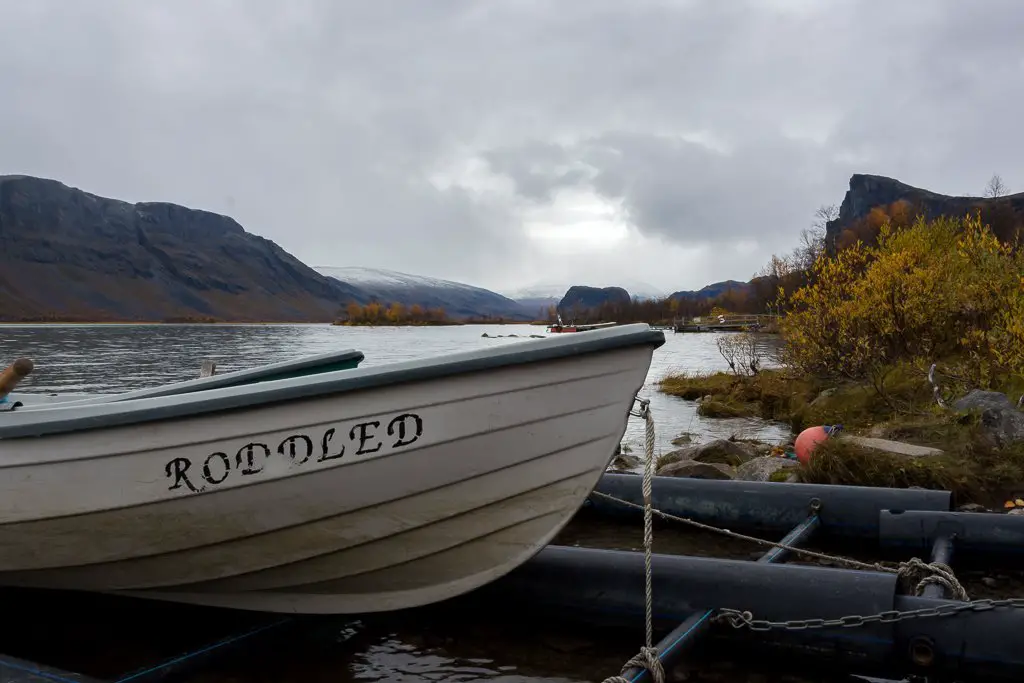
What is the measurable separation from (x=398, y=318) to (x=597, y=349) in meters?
189

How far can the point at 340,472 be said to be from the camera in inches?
169

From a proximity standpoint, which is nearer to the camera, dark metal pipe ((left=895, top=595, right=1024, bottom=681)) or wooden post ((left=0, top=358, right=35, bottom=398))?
dark metal pipe ((left=895, top=595, right=1024, bottom=681))

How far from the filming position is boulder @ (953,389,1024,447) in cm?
873

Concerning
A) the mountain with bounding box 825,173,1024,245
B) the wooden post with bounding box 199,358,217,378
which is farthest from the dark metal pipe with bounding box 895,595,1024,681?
the mountain with bounding box 825,173,1024,245

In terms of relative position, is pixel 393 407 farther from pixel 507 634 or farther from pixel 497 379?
pixel 507 634

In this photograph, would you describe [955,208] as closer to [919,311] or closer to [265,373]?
[919,311]

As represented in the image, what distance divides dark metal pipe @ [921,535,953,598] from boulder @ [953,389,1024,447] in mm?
3530

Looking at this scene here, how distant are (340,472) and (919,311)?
14605mm

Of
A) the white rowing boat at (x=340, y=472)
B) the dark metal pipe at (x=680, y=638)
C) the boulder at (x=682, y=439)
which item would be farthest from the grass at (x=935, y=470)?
the boulder at (x=682, y=439)

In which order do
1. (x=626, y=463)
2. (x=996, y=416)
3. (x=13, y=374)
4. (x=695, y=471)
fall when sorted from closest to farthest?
(x=13, y=374), (x=695, y=471), (x=996, y=416), (x=626, y=463)

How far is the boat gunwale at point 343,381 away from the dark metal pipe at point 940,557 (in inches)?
95.4

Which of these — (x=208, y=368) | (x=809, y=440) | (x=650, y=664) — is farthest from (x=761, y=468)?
(x=208, y=368)

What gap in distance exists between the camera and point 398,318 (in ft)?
625

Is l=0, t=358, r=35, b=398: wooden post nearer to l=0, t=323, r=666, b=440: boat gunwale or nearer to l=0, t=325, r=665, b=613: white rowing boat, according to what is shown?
l=0, t=325, r=665, b=613: white rowing boat
